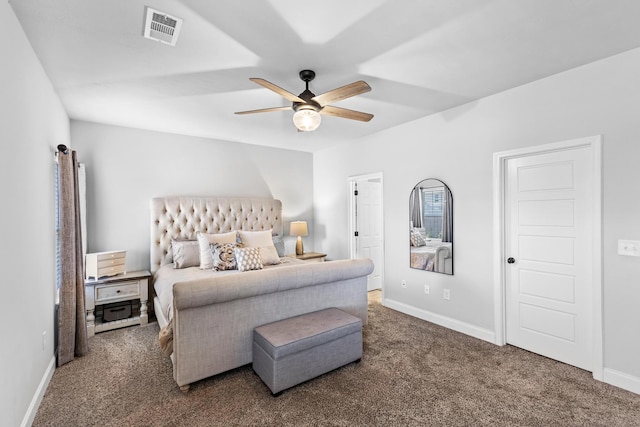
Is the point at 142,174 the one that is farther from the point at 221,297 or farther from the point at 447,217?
the point at 447,217

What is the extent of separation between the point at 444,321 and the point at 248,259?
2496 millimetres

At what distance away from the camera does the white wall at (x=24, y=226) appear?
66.7 inches

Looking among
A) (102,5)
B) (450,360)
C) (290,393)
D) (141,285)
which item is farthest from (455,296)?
(102,5)

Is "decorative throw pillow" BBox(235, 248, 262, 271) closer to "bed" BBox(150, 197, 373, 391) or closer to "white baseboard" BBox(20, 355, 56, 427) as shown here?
"bed" BBox(150, 197, 373, 391)

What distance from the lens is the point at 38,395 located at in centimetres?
219

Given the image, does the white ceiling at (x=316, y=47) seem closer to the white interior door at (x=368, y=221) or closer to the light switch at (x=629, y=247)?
the light switch at (x=629, y=247)

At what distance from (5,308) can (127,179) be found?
2.74 m

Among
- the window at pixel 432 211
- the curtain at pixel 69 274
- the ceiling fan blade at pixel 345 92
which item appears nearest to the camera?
the ceiling fan blade at pixel 345 92

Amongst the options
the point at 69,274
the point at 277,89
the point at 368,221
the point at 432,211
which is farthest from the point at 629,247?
the point at 69,274

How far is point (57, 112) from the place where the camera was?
303 cm

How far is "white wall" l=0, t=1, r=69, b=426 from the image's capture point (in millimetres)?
1693

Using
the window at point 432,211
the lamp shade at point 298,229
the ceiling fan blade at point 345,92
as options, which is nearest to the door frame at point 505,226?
the window at point 432,211

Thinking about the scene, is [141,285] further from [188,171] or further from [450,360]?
[450,360]

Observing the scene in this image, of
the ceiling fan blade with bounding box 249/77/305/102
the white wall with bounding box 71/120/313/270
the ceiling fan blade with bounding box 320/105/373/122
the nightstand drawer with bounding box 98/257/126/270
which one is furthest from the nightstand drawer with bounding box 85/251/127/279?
the ceiling fan blade with bounding box 320/105/373/122
